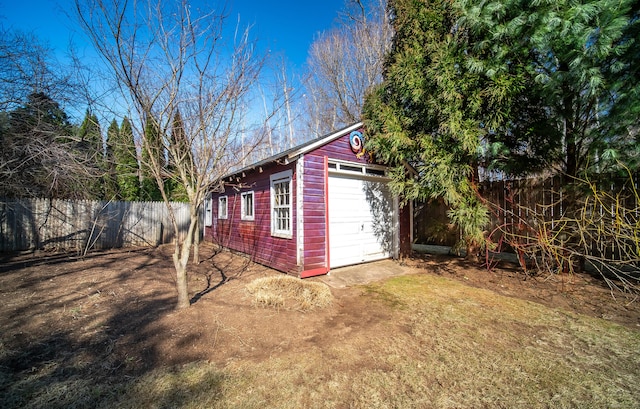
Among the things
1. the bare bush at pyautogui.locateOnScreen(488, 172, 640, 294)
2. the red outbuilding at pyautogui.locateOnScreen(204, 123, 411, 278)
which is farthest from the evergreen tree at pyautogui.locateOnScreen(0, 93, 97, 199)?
the bare bush at pyautogui.locateOnScreen(488, 172, 640, 294)

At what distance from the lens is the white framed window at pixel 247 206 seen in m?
8.27

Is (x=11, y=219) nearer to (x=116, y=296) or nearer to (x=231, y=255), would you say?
(x=231, y=255)

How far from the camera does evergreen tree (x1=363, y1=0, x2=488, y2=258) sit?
5.46m

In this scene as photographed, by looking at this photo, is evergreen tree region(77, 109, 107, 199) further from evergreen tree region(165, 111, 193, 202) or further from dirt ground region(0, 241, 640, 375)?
dirt ground region(0, 241, 640, 375)

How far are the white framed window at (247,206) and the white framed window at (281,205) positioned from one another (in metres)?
1.50

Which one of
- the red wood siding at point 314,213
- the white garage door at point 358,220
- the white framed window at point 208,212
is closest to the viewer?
the red wood siding at point 314,213

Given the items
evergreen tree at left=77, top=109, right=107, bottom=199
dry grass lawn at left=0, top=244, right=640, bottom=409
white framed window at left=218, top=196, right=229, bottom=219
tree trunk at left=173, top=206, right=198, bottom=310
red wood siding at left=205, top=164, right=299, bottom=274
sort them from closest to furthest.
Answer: dry grass lawn at left=0, top=244, right=640, bottom=409, tree trunk at left=173, top=206, right=198, bottom=310, evergreen tree at left=77, top=109, right=107, bottom=199, red wood siding at left=205, top=164, right=299, bottom=274, white framed window at left=218, top=196, right=229, bottom=219

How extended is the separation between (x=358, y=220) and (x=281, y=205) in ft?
6.89

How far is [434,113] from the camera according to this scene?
5.80 m

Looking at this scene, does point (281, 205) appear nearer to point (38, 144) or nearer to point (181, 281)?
point (181, 281)

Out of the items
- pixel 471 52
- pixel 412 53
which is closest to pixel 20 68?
pixel 412 53

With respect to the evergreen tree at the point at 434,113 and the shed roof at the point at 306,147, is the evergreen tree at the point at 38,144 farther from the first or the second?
the evergreen tree at the point at 434,113

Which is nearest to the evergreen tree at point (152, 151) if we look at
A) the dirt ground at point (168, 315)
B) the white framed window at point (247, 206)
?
the dirt ground at point (168, 315)

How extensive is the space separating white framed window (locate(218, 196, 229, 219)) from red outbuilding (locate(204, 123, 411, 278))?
1.74m
